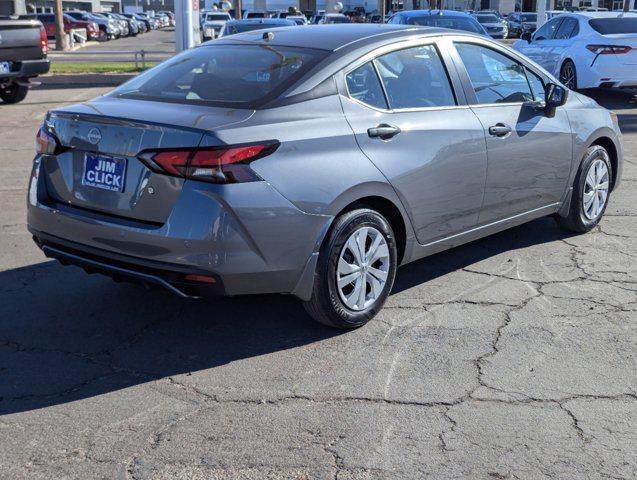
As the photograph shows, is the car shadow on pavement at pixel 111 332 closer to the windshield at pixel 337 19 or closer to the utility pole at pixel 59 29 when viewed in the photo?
the windshield at pixel 337 19

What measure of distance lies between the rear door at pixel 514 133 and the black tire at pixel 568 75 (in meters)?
10.3

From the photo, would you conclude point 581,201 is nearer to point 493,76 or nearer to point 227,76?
point 493,76

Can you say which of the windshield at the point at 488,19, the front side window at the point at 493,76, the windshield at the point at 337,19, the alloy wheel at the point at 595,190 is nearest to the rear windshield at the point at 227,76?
the front side window at the point at 493,76

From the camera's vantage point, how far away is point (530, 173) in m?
5.90

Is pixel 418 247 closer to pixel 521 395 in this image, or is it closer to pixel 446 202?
pixel 446 202

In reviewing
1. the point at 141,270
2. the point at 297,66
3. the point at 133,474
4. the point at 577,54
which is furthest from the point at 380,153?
the point at 577,54

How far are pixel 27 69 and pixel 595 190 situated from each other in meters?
10.5

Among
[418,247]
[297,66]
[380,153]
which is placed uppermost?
[297,66]

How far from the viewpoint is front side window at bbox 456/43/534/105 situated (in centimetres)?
559

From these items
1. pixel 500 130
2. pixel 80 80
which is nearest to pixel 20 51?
pixel 80 80

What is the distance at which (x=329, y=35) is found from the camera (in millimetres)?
5207

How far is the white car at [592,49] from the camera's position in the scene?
48.8ft

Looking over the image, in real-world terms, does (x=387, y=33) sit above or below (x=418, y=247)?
above

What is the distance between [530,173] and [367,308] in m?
1.83
